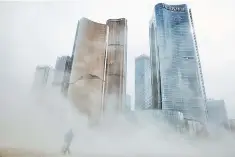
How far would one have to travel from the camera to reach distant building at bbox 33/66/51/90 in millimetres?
2947

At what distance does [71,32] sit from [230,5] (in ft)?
6.46

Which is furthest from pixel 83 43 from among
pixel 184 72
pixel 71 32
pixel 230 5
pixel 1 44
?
pixel 230 5

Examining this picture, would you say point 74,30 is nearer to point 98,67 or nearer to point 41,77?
point 98,67

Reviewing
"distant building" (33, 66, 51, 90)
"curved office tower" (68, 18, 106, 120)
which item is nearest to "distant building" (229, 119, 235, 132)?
"curved office tower" (68, 18, 106, 120)

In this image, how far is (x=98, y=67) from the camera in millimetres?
3189

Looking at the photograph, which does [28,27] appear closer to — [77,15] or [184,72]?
[77,15]

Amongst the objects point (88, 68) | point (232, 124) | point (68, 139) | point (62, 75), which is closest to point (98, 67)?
point (88, 68)

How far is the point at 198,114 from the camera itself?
280 centimetres

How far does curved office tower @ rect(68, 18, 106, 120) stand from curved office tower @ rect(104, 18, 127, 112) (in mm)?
79

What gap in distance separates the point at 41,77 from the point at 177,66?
5.29ft

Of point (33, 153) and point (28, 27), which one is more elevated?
point (28, 27)

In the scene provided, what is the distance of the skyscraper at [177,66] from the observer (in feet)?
9.74

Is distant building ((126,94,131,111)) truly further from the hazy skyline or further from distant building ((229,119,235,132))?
distant building ((229,119,235,132))

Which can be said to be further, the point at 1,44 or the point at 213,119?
the point at 1,44
